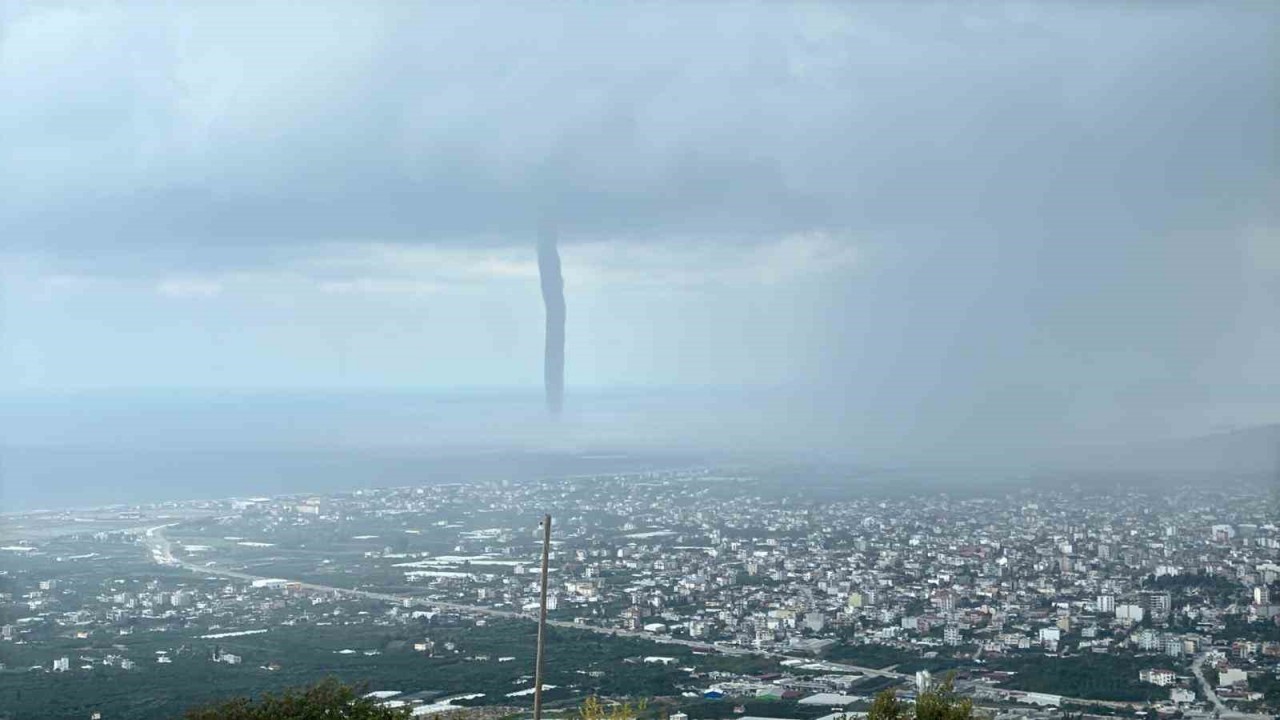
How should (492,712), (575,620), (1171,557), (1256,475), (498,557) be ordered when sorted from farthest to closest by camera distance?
1. (1256,475)
2. (498,557)
3. (1171,557)
4. (575,620)
5. (492,712)

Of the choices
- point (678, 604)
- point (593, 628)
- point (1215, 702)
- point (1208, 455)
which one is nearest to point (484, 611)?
point (593, 628)

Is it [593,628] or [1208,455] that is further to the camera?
[1208,455]

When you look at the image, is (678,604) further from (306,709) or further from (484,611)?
(306,709)

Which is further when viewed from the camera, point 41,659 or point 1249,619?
point 1249,619

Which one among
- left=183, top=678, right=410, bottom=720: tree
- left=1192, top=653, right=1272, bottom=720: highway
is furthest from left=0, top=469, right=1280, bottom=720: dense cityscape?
left=183, top=678, right=410, bottom=720: tree

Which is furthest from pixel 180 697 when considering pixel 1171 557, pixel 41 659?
pixel 1171 557

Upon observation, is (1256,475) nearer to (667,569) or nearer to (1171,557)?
(1171,557)
